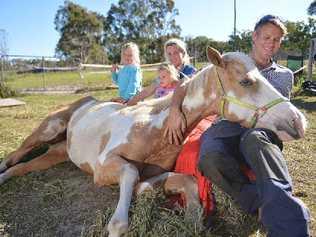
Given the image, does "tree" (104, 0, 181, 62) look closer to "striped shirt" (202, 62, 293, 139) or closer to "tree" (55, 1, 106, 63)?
"tree" (55, 1, 106, 63)

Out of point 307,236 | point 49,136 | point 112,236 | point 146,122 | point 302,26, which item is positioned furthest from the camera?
point 302,26

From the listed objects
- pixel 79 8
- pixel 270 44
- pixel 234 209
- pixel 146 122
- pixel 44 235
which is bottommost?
pixel 44 235

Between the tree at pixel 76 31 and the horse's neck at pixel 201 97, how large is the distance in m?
53.0

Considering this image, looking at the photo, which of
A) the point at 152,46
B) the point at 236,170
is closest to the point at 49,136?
the point at 236,170

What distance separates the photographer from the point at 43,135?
4797 mm

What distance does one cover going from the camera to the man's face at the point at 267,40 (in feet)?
11.2

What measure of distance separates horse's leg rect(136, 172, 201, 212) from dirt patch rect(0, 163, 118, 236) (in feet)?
1.53

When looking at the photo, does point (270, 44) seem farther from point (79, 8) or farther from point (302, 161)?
point (79, 8)

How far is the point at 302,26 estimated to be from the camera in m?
37.6

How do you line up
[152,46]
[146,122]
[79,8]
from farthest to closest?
[79,8] → [152,46] → [146,122]

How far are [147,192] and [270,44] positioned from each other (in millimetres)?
1661

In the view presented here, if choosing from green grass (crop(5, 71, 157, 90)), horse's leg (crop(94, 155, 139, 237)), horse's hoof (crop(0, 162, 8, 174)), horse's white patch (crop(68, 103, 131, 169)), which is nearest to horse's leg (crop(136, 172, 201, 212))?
horse's leg (crop(94, 155, 139, 237))

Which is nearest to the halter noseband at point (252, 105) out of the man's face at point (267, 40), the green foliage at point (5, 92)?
the man's face at point (267, 40)

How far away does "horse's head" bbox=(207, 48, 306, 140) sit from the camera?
2.65 metres
